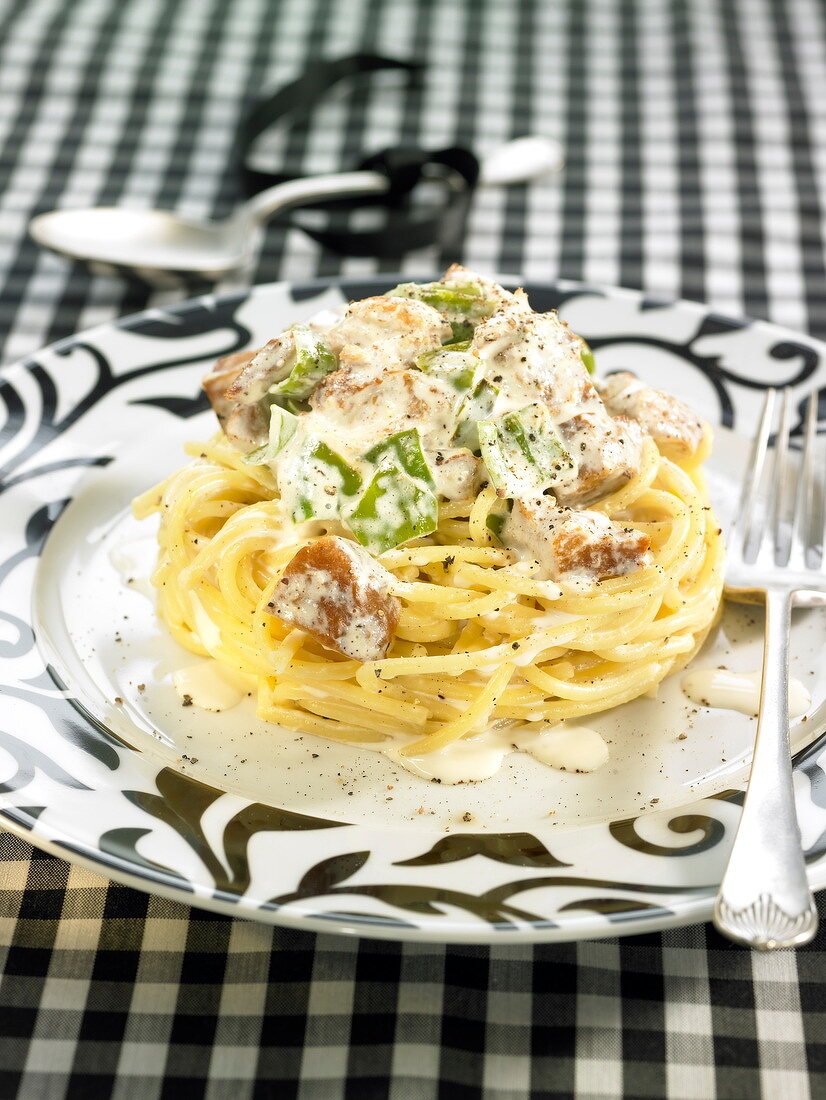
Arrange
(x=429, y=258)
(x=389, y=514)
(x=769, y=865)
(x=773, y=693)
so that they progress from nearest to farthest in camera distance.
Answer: (x=769, y=865)
(x=773, y=693)
(x=389, y=514)
(x=429, y=258)

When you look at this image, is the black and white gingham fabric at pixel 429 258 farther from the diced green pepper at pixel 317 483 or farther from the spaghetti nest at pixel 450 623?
the diced green pepper at pixel 317 483

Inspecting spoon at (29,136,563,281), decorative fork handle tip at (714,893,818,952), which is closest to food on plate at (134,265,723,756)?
decorative fork handle tip at (714,893,818,952)

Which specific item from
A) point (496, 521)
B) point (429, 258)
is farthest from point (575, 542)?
point (429, 258)

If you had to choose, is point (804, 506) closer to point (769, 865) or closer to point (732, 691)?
point (732, 691)

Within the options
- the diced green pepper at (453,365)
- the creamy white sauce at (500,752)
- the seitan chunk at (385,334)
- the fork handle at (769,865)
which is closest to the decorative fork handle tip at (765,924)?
the fork handle at (769,865)

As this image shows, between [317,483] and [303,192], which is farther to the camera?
[303,192]

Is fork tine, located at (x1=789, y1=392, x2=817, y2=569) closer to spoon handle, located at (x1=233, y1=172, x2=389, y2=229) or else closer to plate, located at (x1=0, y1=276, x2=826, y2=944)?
plate, located at (x1=0, y1=276, x2=826, y2=944)
